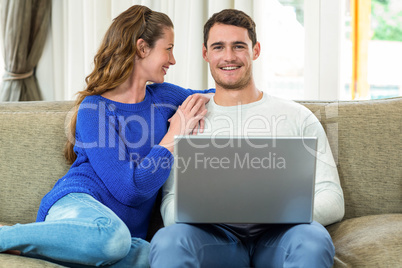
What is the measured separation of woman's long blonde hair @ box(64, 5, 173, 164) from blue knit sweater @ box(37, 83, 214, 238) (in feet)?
0.20

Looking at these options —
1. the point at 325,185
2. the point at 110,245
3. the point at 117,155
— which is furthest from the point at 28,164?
the point at 325,185

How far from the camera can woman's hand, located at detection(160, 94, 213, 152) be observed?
1773 mm

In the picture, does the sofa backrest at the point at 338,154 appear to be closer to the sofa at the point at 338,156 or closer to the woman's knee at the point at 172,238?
the sofa at the point at 338,156

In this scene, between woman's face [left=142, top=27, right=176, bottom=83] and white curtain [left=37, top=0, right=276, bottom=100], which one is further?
white curtain [left=37, top=0, right=276, bottom=100]

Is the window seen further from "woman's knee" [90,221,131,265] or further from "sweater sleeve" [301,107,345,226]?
"woman's knee" [90,221,131,265]

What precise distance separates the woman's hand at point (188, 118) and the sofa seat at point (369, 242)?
601 mm

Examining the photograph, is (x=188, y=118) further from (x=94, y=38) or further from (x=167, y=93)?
(x=94, y=38)

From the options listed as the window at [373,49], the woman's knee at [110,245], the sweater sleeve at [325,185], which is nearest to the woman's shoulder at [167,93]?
the sweater sleeve at [325,185]

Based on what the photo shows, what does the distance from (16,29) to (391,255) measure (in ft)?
8.61

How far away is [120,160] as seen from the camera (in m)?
1.66

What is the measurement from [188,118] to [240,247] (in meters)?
0.53

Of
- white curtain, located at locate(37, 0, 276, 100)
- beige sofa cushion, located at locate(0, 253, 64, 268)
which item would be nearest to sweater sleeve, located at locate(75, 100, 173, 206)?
beige sofa cushion, located at locate(0, 253, 64, 268)

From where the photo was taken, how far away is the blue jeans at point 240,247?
1.29m

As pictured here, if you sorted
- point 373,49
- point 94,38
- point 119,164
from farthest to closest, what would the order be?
1. point 373,49
2. point 94,38
3. point 119,164
